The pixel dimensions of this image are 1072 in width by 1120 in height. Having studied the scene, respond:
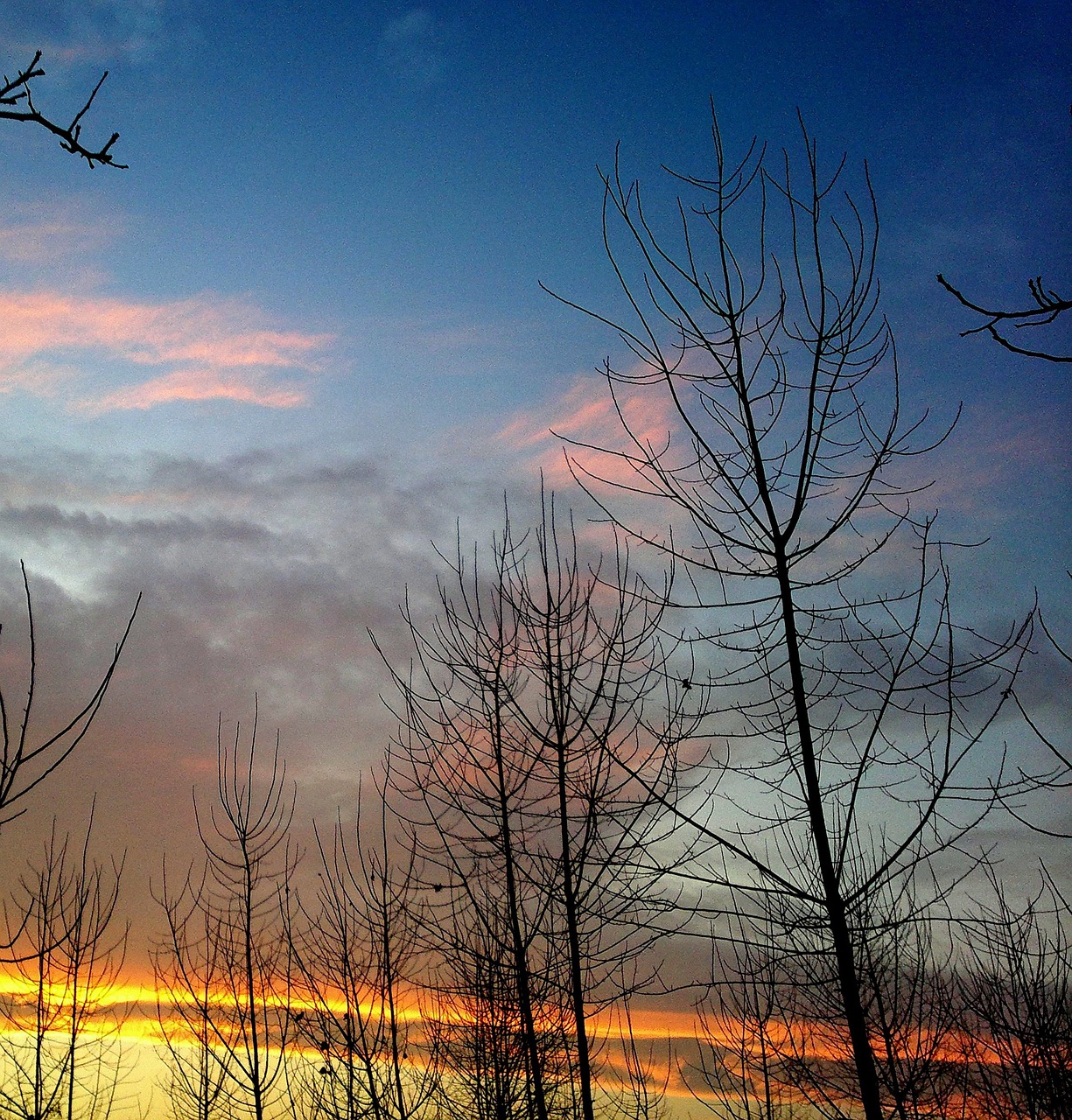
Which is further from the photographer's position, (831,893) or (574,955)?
(574,955)

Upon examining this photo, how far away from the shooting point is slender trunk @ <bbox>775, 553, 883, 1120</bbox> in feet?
11.7

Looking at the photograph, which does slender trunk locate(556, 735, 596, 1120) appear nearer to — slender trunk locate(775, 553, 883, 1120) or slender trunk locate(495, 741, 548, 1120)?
slender trunk locate(495, 741, 548, 1120)

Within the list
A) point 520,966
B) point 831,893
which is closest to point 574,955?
point 520,966

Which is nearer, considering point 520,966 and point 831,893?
point 831,893

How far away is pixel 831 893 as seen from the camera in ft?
12.3

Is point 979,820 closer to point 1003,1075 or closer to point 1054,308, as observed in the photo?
point 1054,308

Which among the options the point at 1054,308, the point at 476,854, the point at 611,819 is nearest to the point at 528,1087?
the point at 476,854

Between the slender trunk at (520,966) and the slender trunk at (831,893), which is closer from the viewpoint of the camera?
the slender trunk at (831,893)

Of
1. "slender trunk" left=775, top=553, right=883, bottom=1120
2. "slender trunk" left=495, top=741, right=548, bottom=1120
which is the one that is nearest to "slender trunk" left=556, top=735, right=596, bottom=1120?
"slender trunk" left=495, top=741, right=548, bottom=1120

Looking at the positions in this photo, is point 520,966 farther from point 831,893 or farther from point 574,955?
point 831,893

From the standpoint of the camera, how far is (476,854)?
8016 mm

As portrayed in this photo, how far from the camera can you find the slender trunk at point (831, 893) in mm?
3555

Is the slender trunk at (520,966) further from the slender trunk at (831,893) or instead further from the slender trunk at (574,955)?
the slender trunk at (831,893)

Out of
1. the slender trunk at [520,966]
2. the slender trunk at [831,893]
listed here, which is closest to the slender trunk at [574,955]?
the slender trunk at [520,966]
